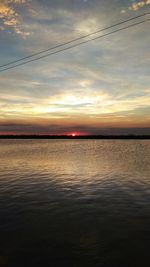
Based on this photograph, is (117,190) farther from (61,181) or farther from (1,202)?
(1,202)

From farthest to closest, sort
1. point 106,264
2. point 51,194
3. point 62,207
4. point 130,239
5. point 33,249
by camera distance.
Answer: point 51,194, point 62,207, point 130,239, point 33,249, point 106,264

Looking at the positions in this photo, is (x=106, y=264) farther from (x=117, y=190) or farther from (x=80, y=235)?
(x=117, y=190)

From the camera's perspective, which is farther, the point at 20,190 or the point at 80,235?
the point at 20,190

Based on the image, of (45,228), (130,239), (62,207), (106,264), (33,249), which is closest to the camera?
(106,264)

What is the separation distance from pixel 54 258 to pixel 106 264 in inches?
83.0

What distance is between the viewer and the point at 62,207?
15.0m

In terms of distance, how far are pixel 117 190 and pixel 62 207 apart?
6.74 metres

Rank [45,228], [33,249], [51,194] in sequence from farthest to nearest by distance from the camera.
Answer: [51,194], [45,228], [33,249]

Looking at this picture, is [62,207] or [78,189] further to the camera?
[78,189]

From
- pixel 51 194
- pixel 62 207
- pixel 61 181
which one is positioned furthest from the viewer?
pixel 61 181

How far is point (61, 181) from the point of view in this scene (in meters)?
24.2

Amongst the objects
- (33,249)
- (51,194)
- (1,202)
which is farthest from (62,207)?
(33,249)

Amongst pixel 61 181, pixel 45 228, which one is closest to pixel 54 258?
pixel 45 228

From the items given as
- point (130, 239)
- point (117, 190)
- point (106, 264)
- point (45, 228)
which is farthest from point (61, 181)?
point (106, 264)
